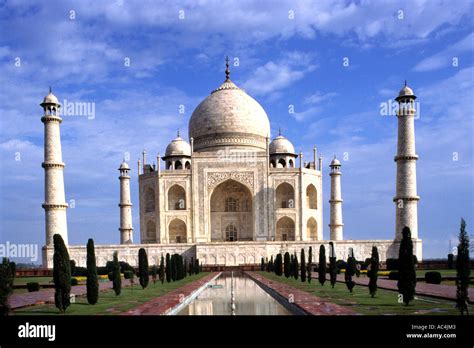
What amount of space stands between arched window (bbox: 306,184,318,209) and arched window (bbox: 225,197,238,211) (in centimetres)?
439

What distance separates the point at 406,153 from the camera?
26219 millimetres

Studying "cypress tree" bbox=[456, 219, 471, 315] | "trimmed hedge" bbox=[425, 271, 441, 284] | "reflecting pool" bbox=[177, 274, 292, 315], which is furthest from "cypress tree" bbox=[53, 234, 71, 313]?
"trimmed hedge" bbox=[425, 271, 441, 284]

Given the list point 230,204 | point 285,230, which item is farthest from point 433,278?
point 230,204

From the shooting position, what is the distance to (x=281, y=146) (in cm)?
3453

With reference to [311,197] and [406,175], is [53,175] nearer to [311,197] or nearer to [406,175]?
[311,197]

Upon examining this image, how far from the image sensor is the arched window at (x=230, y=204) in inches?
1277

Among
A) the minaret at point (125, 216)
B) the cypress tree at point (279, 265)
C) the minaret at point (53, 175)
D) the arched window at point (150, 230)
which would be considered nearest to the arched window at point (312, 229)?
the arched window at point (150, 230)

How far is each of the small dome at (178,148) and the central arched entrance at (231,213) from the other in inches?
144

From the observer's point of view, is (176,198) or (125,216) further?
(125,216)

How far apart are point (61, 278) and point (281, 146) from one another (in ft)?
83.7
